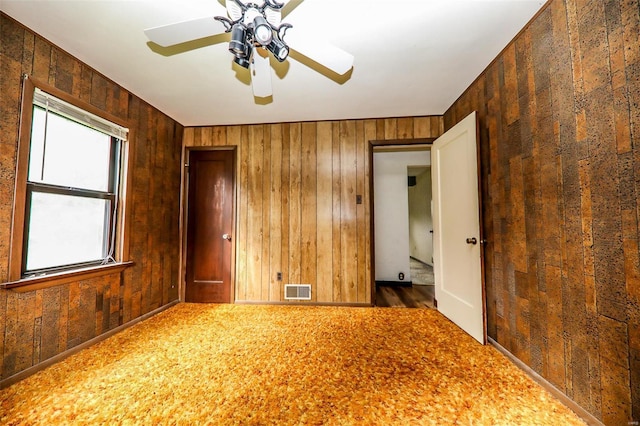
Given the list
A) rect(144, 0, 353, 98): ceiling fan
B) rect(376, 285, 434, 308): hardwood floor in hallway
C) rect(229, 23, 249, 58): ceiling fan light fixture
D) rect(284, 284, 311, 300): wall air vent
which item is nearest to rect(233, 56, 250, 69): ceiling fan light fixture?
rect(144, 0, 353, 98): ceiling fan

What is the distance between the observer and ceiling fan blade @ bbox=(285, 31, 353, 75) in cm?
130

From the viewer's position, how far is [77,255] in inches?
79.7

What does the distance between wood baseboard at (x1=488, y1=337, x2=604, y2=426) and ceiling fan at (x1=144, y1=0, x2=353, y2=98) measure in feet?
7.69

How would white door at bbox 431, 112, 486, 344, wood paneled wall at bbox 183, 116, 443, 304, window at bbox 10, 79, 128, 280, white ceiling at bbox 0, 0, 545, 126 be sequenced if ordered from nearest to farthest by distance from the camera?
white ceiling at bbox 0, 0, 545, 126, window at bbox 10, 79, 128, 280, white door at bbox 431, 112, 486, 344, wood paneled wall at bbox 183, 116, 443, 304

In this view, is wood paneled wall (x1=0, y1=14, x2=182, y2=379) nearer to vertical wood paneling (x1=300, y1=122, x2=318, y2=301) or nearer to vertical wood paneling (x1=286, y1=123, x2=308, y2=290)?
vertical wood paneling (x1=286, y1=123, x2=308, y2=290)

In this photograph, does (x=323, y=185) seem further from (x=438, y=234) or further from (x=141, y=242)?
(x=141, y=242)

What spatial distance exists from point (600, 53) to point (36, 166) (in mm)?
3587

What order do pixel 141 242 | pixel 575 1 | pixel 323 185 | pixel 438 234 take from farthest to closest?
1. pixel 323 185
2. pixel 438 234
3. pixel 141 242
4. pixel 575 1

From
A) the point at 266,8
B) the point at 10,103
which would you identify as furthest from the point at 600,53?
the point at 10,103

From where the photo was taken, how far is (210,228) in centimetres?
320

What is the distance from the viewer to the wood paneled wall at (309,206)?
3020mm

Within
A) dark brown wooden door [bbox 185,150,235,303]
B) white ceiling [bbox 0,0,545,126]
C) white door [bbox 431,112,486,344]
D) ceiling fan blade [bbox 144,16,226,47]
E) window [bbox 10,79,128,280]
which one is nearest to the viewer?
ceiling fan blade [bbox 144,16,226,47]

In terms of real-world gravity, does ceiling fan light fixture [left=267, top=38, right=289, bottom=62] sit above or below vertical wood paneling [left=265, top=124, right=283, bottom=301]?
above

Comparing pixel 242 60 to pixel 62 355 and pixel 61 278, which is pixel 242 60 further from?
pixel 62 355
